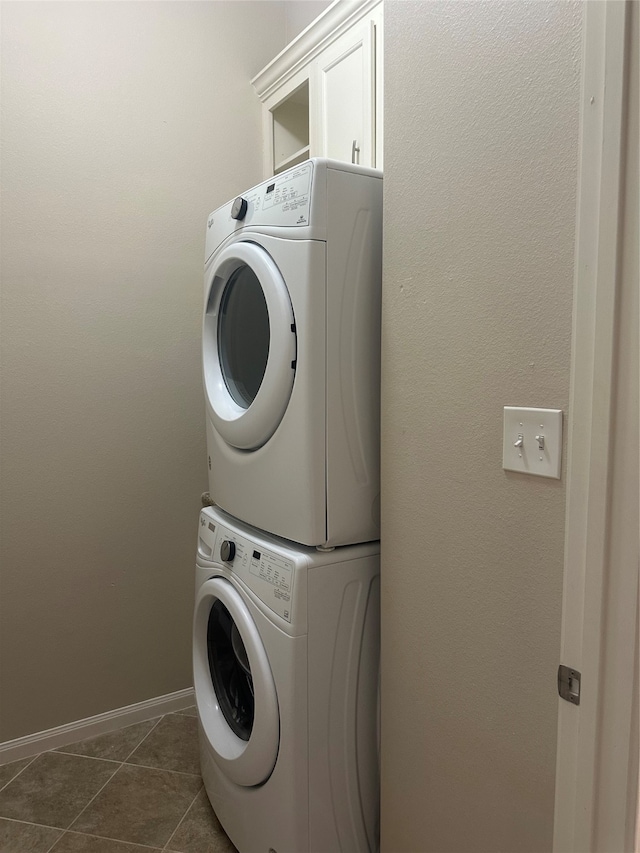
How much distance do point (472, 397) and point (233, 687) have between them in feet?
3.39

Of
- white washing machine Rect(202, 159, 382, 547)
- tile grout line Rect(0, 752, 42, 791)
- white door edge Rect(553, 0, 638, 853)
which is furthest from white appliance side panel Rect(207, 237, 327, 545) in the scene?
tile grout line Rect(0, 752, 42, 791)

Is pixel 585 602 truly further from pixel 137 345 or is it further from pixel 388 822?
pixel 137 345

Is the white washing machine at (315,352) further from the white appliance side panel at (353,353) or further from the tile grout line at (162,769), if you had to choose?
the tile grout line at (162,769)

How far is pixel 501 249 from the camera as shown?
95cm

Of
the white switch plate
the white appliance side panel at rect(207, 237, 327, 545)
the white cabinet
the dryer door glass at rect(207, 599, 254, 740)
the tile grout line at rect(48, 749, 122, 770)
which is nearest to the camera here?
the white switch plate

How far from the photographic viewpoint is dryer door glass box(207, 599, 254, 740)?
4.95 ft

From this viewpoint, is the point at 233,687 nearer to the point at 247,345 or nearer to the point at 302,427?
the point at 302,427

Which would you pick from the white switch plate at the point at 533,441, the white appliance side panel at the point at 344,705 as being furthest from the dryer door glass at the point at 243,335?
the white switch plate at the point at 533,441

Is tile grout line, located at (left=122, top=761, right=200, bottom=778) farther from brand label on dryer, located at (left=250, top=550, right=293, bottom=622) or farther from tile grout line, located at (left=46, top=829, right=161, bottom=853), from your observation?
brand label on dryer, located at (left=250, top=550, right=293, bottom=622)

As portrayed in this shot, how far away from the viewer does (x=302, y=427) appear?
1248mm

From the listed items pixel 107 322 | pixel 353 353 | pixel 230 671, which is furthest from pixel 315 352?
pixel 107 322

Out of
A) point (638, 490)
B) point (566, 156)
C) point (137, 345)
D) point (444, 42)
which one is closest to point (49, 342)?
point (137, 345)

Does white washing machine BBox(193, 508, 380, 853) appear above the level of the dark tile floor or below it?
above

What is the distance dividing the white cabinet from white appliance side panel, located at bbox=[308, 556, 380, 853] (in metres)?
1.17
